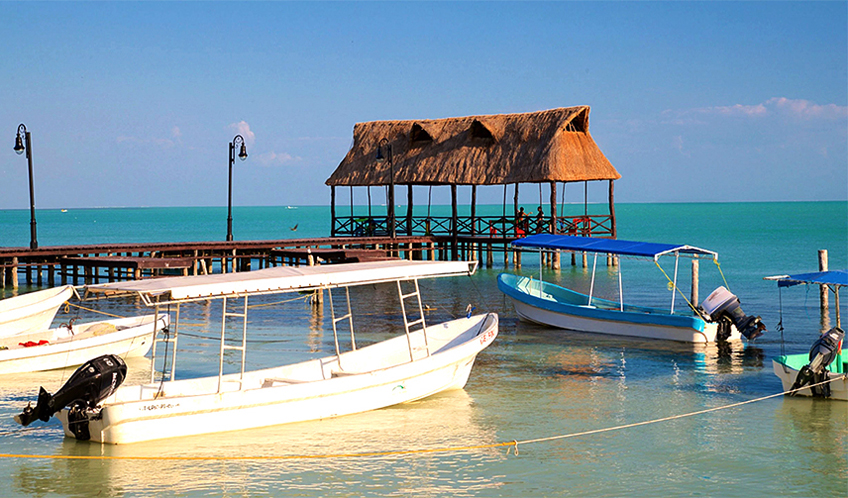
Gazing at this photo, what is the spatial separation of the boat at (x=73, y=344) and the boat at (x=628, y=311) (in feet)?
29.2

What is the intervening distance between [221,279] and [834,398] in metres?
9.08

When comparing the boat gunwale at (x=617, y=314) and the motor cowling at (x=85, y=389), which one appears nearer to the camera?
the motor cowling at (x=85, y=389)

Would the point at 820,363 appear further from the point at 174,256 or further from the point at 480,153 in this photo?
the point at 480,153

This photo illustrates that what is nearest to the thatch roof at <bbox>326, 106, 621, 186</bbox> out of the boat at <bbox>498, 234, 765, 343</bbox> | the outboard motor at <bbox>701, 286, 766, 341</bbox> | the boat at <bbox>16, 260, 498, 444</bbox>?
the boat at <bbox>498, 234, 765, 343</bbox>

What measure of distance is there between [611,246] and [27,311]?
12.3 m

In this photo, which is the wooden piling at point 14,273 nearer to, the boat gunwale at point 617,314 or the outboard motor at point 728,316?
the boat gunwale at point 617,314

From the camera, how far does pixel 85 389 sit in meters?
11.2

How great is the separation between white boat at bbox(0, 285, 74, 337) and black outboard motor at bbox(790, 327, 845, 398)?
42.2 feet

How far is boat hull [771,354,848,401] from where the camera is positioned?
13586 mm

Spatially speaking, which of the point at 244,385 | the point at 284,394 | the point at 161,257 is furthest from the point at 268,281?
the point at 161,257

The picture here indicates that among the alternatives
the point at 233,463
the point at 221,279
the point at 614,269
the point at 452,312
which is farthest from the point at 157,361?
the point at 614,269

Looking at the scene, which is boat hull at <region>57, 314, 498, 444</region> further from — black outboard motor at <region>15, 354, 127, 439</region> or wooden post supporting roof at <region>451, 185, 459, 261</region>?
wooden post supporting roof at <region>451, 185, 459, 261</region>

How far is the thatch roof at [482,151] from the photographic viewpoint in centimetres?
3603

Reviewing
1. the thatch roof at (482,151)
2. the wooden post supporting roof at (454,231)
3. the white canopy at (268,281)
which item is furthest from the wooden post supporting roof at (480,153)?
the white canopy at (268,281)
